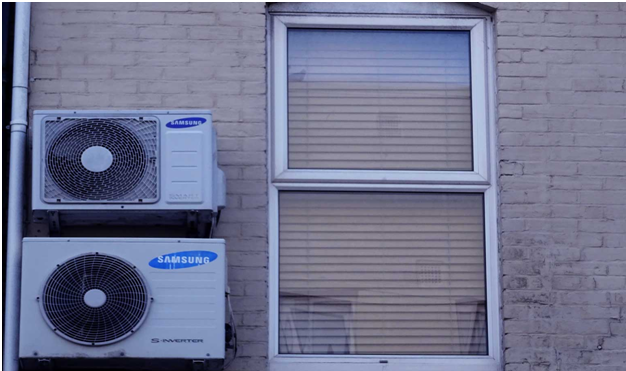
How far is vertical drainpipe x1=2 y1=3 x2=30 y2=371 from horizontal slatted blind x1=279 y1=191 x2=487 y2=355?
1271mm

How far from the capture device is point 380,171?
5098 millimetres

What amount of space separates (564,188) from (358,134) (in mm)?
1079

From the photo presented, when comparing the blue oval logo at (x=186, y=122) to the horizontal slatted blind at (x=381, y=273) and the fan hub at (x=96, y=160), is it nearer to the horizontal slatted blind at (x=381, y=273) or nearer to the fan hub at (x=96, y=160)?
the fan hub at (x=96, y=160)

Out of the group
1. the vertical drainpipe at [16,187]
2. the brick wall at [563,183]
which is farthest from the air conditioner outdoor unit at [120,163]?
the brick wall at [563,183]

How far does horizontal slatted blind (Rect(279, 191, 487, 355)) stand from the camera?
496 centimetres

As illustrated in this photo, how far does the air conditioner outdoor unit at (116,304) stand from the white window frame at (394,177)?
24.1 inches

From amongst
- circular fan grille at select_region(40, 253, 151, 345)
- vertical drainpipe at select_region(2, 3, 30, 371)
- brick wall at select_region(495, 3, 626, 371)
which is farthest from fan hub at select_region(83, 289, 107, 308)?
brick wall at select_region(495, 3, 626, 371)

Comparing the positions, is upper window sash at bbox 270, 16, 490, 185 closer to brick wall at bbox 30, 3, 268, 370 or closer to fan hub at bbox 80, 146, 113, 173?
brick wall at bbox 30, 3, 268, 370

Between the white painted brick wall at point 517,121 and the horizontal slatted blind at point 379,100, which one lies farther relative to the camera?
the horizontal slatted blind at point 379,100

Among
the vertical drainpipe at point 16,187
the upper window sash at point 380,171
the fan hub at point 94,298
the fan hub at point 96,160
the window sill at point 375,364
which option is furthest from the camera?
the upper window sash at point 380,171

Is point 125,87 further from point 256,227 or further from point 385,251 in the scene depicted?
point 385,251

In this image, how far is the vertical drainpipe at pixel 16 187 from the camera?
464 cm

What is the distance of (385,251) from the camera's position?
16.5 ft

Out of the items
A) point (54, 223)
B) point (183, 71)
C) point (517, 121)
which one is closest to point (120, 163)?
point (54, 223)
